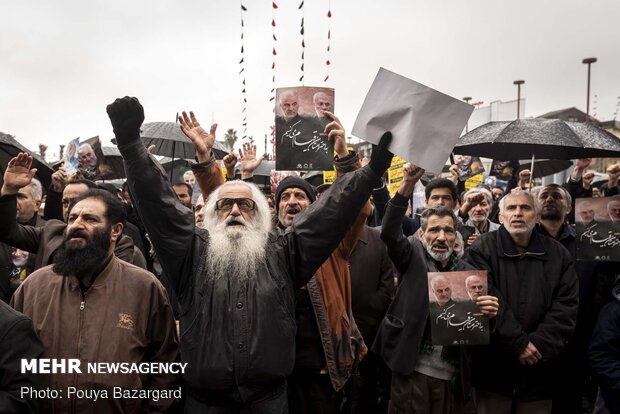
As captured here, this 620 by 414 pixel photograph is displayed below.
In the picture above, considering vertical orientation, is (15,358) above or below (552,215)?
below

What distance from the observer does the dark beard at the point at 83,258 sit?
2.64 metres

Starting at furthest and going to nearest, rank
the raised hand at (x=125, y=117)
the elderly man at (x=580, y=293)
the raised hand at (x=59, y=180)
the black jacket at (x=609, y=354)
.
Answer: the raised hand at (x=59, y=180)
the elderly man at (x=580, y=293)
the black jacket at (x=609, y=354)
the raised hand at (x=125, y=117)

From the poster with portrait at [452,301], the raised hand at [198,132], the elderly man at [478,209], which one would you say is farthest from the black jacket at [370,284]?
the raised hand at [198,132]

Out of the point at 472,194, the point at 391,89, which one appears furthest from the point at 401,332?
the point at 472,194

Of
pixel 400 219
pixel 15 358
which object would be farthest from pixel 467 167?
pixel 15 358

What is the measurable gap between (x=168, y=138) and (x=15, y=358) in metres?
4.41

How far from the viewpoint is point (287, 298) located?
8.68 ft

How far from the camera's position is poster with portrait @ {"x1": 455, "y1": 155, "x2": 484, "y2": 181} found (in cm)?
717

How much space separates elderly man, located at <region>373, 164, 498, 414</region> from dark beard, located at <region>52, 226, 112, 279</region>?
186 cm

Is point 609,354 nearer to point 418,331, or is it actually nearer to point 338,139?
point 418,331

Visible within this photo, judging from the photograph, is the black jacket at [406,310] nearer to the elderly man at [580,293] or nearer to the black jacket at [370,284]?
the black jacket at [370,284]

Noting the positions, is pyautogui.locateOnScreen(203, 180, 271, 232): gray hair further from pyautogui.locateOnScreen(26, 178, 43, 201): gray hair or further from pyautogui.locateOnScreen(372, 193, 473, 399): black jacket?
pyautogui.locateOnScreen(26, 178, 43, 201): gray hair

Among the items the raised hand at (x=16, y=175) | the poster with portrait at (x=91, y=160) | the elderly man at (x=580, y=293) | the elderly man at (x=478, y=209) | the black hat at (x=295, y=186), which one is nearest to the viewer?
the raised hand at (x=16, y=175)

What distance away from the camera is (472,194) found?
569 centimetres
